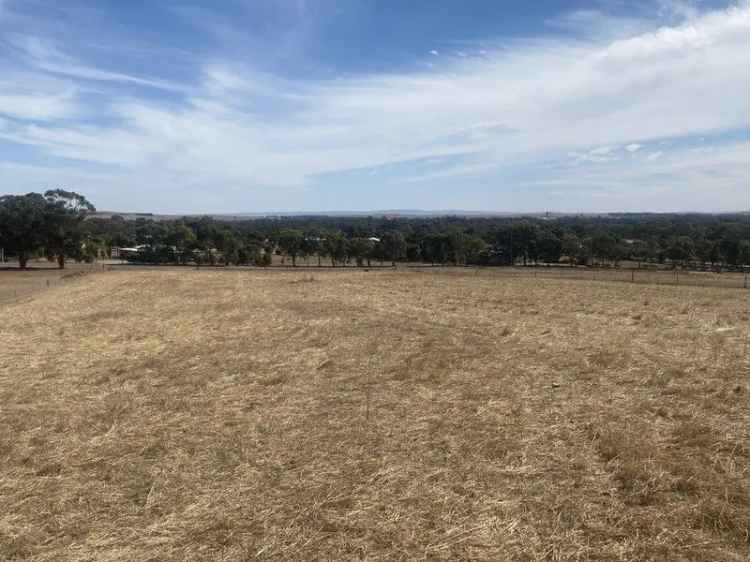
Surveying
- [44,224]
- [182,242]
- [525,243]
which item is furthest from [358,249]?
[44,224]

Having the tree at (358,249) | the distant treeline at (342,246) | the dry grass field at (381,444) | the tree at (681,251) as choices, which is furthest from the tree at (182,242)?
the tree at (681,251)

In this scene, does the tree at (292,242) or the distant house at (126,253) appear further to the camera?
the distant house at (126,253)

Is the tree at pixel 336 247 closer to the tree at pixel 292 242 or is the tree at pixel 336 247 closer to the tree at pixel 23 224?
the tree at pixel 292 242

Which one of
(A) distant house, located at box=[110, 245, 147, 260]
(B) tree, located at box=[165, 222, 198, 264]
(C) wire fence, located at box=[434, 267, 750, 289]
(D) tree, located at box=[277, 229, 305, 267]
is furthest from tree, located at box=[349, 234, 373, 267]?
(C) wire fence, located at box=[434, 267, 750, 289]

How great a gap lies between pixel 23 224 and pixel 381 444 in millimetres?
60862

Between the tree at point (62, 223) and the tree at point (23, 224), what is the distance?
556mm

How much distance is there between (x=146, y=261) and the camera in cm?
7800

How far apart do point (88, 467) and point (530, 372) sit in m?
7.20

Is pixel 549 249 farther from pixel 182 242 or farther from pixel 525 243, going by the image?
pixel 182 242

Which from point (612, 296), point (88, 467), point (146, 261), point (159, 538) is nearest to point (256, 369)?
point (88, 467)

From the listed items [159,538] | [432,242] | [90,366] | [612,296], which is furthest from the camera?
[432,242]

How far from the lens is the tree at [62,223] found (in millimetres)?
56031

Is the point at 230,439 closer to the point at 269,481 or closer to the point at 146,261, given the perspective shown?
the point at 269,481

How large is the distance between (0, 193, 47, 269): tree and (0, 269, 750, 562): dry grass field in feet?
158
